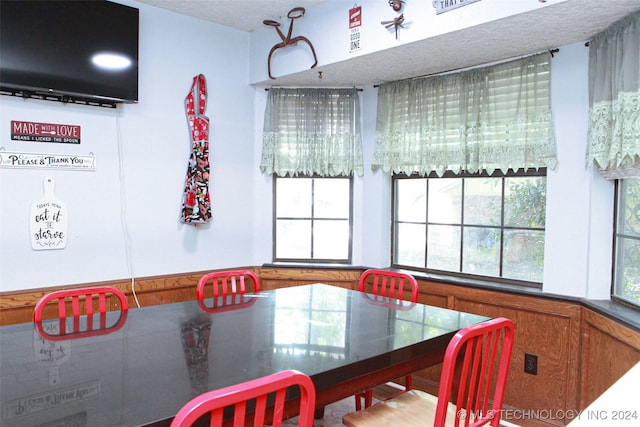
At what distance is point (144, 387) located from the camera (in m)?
1.31

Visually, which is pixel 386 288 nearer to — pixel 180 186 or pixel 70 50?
pixel 180 186

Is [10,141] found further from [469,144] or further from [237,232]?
[469,144]

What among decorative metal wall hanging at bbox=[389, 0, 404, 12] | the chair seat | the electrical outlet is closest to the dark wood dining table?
the chair seat

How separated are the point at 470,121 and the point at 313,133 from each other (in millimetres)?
1202

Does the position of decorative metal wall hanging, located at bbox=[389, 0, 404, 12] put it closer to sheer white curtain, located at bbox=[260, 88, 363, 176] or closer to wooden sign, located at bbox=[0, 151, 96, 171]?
sheer white curtain, located at bbox=[260, 88, 363, 176]

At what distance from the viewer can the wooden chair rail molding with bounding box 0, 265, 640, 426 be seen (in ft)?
8.09

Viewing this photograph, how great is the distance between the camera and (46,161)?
9.07ft

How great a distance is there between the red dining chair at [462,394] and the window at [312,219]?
1906mm

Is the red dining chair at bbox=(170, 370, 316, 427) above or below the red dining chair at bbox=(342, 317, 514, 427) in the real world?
above

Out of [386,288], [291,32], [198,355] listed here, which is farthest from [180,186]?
[198,355]

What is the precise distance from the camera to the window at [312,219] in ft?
12.6

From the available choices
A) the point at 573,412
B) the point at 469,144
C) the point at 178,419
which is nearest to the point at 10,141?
the point at 178,419

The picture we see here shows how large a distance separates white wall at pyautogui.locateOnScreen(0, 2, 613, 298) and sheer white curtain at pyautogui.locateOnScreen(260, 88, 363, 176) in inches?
4.0

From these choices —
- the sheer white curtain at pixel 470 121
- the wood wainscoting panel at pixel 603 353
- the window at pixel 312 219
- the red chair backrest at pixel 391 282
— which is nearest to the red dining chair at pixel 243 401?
the red chair backrest at pixel 391 282
